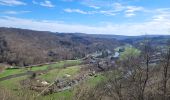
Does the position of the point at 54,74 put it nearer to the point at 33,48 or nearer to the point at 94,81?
the point at 94,81

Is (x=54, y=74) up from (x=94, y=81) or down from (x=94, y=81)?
up

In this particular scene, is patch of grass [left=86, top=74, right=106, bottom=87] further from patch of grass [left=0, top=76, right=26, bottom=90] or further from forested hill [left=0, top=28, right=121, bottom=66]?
forested hill [left=0, top=28, right=121, bottom=66]

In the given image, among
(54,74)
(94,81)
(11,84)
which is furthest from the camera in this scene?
(11,84)

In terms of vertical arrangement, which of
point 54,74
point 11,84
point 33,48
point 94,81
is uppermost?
point 54,74

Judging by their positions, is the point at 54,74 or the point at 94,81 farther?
the point at 94,81

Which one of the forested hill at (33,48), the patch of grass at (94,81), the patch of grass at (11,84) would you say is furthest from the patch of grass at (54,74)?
the forested hill at (33,48)

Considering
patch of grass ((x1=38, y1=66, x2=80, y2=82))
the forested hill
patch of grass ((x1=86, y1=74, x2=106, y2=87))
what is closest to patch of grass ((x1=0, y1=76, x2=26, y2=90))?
patch of grass ((x1=38, y1=66, x2=80, y2=82))

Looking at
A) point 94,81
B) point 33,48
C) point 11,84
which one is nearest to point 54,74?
point 94,81

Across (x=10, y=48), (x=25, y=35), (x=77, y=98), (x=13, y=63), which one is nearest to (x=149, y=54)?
(x=77, y=98)

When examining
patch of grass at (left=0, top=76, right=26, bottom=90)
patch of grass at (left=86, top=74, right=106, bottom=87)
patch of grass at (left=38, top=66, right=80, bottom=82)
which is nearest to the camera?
patch of grass at (left=38, top=66, right=80, bottom=82)

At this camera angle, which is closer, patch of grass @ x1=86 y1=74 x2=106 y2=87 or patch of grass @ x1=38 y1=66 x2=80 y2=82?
patch of grass @ x1=38 y1=66 x2=80 y2=82
